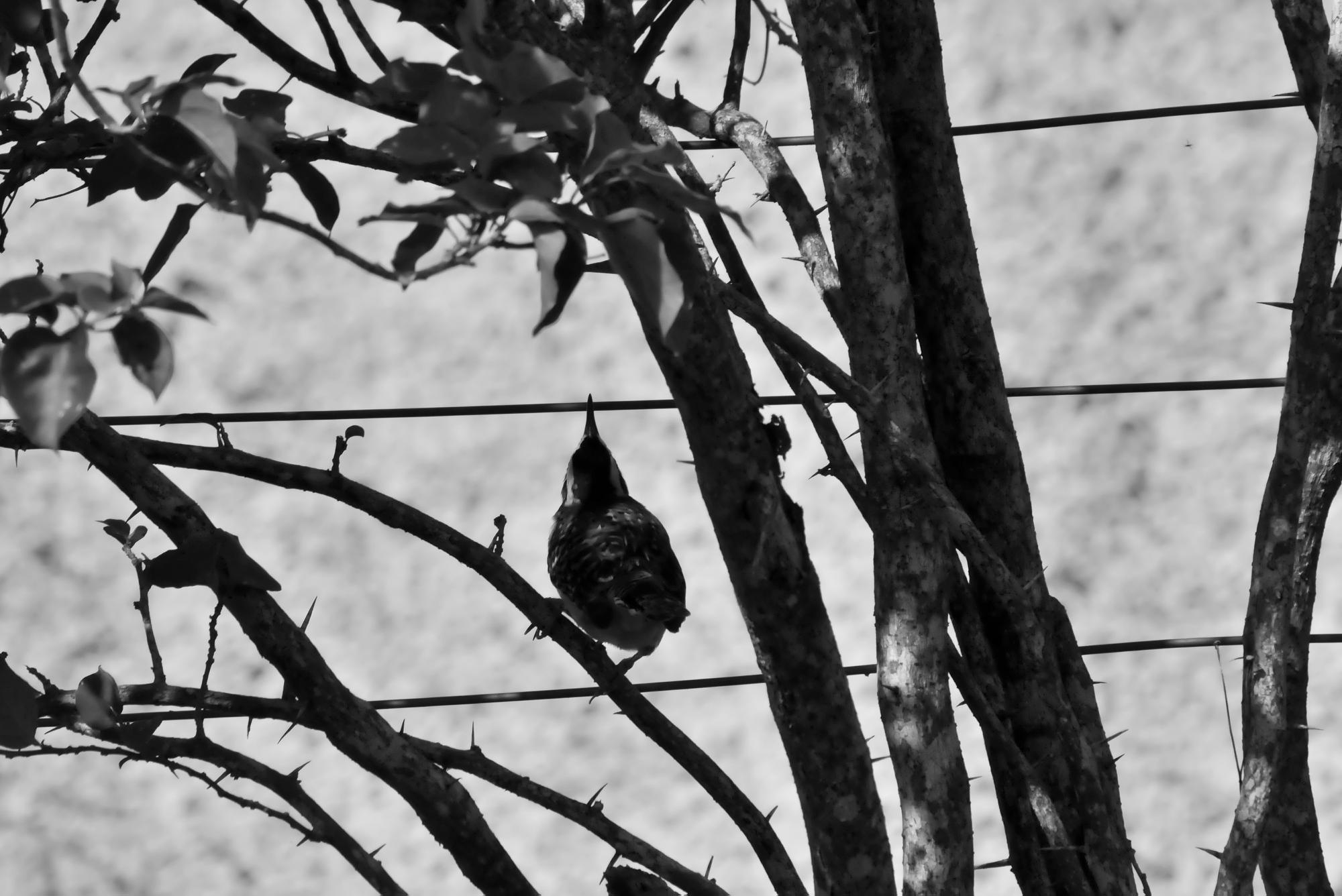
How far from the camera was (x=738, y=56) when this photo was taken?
261 cm

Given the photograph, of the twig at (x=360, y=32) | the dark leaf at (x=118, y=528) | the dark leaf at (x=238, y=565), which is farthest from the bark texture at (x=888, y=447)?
the dark leaf at (x=118, y=528)

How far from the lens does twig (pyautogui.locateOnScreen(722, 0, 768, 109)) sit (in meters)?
2.56

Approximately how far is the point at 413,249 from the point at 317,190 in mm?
362

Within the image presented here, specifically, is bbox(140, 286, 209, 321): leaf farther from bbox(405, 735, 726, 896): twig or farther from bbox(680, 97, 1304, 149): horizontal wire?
bbox(680, 97, 1304, 149): horizontal wire

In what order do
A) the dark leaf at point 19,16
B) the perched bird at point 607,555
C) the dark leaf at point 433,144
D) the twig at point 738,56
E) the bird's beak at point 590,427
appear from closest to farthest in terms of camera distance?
the dark leaf at point 433,144, the dark leaf at point 19,16, the twig at point 738,56, the perched bird at point 607,555, the bird's beak at point 590,427

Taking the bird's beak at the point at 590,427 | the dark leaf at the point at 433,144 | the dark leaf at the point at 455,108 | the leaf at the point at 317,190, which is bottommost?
the dark leaf at the point at 433,144

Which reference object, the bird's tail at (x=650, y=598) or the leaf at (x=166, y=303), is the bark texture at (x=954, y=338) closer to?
the bird's tail at (x=650, y=598)

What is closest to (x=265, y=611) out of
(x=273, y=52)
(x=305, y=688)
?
(x=305, y=688)

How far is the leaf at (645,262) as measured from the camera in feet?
2.98

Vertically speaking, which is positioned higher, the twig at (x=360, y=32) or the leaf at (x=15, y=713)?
the twig at (x=360, y=32)

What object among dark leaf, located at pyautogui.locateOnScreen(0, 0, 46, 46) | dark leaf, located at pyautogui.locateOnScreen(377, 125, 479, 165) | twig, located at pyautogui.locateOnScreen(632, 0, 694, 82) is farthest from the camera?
twig, located at pyautogui.locateOnScreen(632, 0, 694, 82)

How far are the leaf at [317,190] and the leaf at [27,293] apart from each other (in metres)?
0.42

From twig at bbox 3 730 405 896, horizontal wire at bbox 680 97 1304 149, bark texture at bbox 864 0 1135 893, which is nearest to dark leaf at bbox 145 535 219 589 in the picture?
twig at bbox 3 730 405 896

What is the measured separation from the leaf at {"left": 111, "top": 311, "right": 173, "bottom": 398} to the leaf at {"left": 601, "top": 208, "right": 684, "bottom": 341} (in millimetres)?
300
